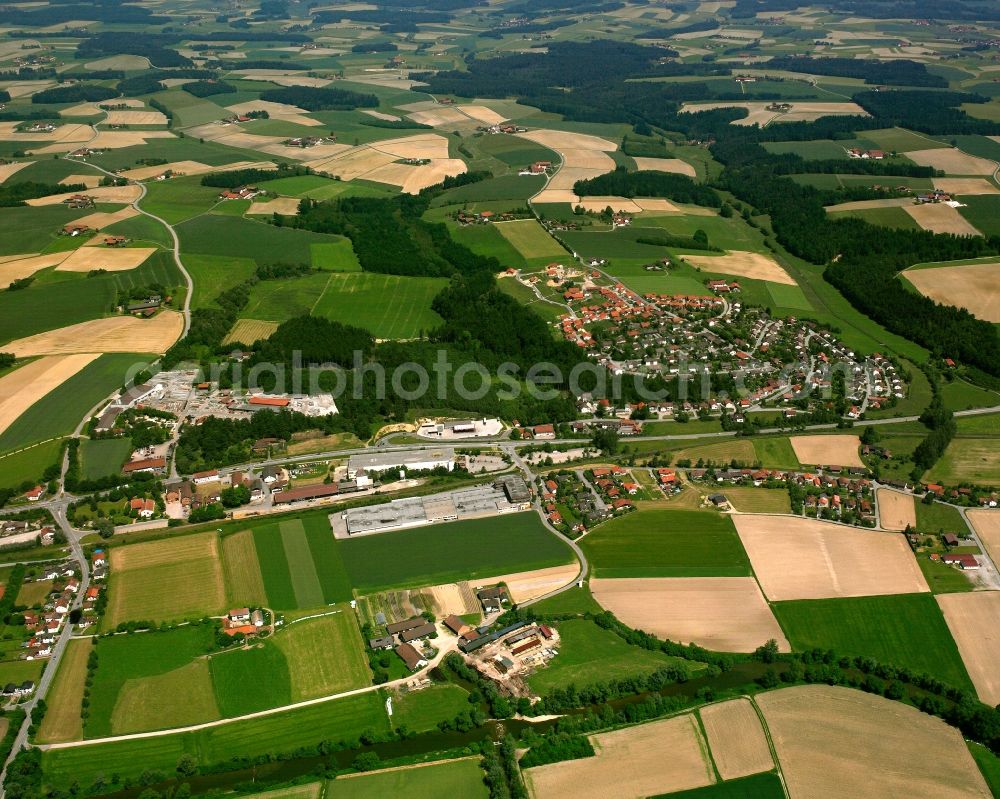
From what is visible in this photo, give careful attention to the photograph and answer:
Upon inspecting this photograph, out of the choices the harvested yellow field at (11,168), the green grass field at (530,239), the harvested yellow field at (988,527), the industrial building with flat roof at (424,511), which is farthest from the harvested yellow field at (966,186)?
the harvested yellow field at (11,168)

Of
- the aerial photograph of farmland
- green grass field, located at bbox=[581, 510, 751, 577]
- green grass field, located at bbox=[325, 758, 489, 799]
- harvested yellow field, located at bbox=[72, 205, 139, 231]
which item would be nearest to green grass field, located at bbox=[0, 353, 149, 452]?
the aerial photograph of farmland

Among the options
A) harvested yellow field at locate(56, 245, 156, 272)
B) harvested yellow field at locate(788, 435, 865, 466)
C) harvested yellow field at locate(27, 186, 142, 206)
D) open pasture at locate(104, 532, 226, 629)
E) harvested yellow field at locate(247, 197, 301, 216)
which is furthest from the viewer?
harvested yellow field at locate(27, 186, 142, 206)

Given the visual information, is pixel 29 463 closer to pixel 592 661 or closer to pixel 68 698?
pixel 68 698

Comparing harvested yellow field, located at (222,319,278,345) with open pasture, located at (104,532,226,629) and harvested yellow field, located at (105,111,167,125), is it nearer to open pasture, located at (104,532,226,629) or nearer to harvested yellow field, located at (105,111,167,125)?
open pasture, located at (104,532,226,629)

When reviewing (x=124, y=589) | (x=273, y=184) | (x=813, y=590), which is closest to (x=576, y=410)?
(x=813, y=590)

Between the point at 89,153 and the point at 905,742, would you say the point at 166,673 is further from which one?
the point at 89,153

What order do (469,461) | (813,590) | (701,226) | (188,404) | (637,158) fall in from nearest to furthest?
(813,590) < (469,461) < (188,404) < (701,226) < (637,158)
